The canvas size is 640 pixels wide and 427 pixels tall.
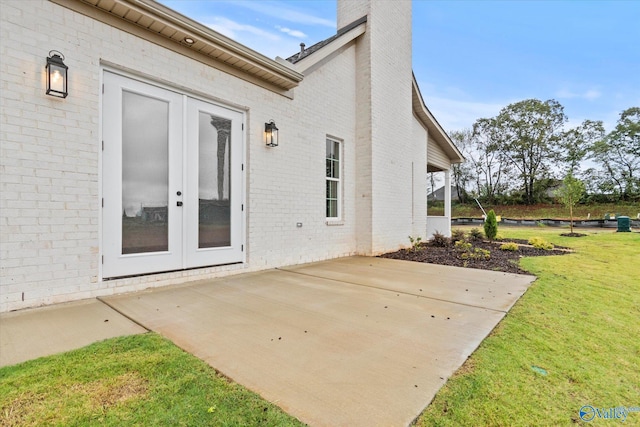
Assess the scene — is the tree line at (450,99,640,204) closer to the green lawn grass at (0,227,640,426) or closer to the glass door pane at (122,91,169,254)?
the green lawn grass at (0,227,640,426)

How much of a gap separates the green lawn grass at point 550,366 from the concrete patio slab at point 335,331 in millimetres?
110

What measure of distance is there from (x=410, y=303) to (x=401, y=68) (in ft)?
23.6

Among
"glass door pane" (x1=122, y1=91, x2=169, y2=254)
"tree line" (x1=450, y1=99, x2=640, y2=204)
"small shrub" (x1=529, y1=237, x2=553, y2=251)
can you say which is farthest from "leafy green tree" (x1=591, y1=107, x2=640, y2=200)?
"glass door pane" (x1=122, y1=91, x2=169, y2=254)

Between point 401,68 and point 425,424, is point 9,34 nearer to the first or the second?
point 425,424

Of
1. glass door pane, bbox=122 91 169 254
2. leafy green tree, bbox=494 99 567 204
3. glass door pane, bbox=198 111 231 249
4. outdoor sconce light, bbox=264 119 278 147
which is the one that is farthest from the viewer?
leafy green tree, bbox=494 99 567 204

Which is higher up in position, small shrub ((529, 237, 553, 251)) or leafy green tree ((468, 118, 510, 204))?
leafy green tree ((468, 118, 510, 204))

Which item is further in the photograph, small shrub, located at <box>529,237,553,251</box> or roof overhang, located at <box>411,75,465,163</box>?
roof overhang, located at <box>411,75,465,163</box>

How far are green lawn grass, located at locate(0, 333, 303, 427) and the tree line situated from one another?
1298 inches

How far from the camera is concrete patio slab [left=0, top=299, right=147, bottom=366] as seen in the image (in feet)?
6.81

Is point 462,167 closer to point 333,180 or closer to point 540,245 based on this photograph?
point 540,245

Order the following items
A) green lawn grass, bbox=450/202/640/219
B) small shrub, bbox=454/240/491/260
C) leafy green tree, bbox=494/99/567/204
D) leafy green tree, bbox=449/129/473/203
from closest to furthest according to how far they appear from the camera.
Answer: small shrub, bbox=454/240/491/260, green lawn grass, bbox=450/202/640/219, leafy green tree, bbox=494/99/567/204, leafy green tree, bbox=449/129/473/203

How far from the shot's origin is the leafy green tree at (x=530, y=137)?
28016 millimetres
